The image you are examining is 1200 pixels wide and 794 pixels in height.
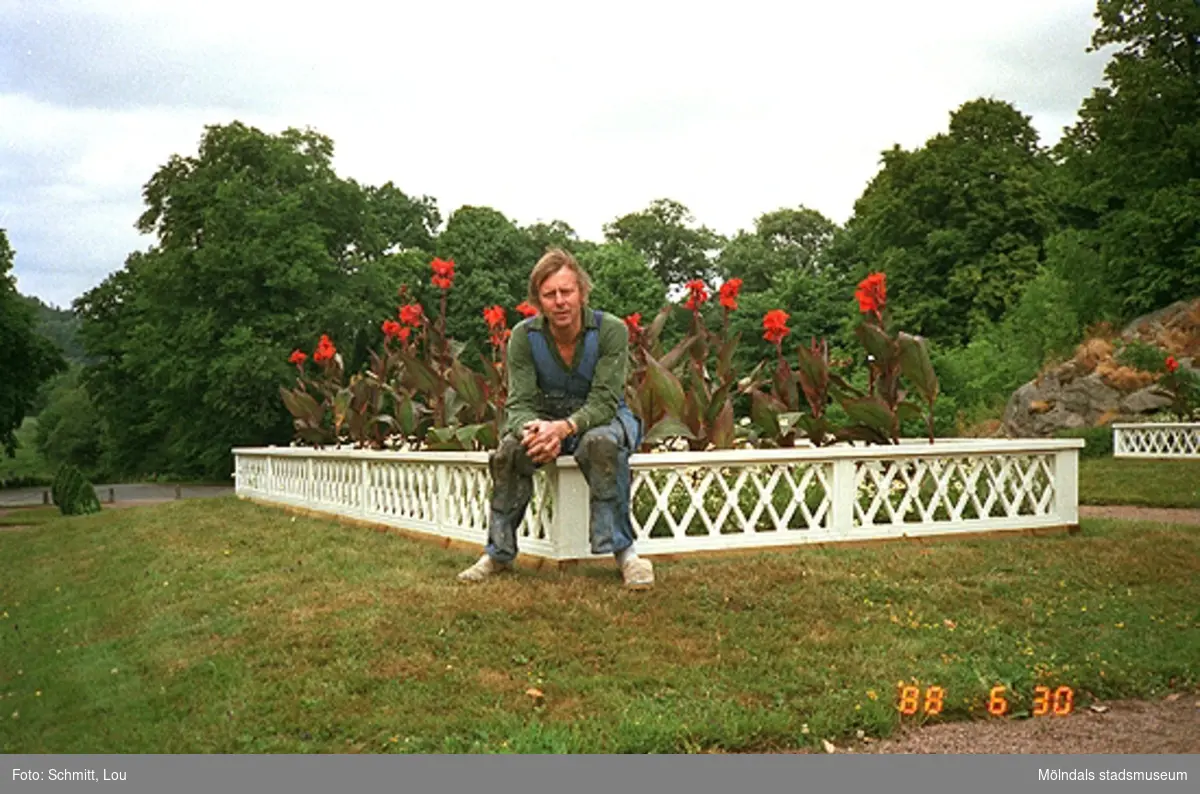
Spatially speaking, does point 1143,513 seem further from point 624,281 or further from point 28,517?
point 624,281

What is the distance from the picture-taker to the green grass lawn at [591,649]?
426cm

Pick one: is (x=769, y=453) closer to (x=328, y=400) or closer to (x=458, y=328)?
(x=328, y=400)

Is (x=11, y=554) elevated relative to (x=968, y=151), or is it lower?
lower

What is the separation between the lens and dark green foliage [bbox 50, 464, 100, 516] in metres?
18.7

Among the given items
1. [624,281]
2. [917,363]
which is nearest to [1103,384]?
[917,363]

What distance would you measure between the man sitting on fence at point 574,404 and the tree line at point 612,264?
57.3 feet

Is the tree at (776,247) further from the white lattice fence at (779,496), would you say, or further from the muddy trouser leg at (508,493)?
the muddy trouser leg at (508,493)

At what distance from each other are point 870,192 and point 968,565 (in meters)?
34.1

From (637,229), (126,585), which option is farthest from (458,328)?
→ (126,585)

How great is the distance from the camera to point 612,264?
3812 centimetres

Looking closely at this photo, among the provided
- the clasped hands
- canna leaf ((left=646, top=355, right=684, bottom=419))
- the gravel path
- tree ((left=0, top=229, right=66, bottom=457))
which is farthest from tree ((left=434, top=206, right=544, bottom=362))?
the clasped hands

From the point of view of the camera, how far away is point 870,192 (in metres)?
39.3

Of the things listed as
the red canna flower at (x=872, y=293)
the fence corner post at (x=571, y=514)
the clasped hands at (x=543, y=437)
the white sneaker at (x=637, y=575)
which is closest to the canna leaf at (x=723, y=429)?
the red canna flower at (x=872, y=293)

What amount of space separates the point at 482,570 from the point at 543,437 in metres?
1.03
